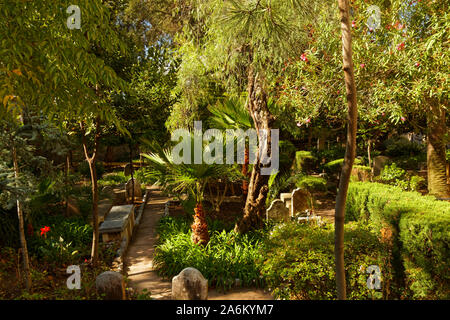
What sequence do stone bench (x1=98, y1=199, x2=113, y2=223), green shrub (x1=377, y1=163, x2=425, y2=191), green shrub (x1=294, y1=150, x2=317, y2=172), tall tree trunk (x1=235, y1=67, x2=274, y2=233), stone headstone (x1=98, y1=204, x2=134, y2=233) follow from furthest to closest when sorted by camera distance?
green shrub (x1=294, y1=150, x2=317, y2=172)
green shrub (x1=377, y1=163, x2=425, y2=191)
stone bench (x1=98, y1=199, x2=113, y2=223)
stone headstone (x1=98, y1=204, x2=134, y2=233)
tall tree trunk (x1=235, y1=67, x2=274, y2=233)

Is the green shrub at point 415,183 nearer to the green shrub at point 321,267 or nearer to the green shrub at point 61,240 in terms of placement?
the green shrub at point 321,267

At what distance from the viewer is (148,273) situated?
648 cm

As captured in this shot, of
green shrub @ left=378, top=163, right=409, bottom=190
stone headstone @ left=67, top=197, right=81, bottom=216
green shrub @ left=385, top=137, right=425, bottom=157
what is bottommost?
stone headstone @ left=67, top=197, right=81, bottom=216

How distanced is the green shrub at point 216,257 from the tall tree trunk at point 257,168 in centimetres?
31

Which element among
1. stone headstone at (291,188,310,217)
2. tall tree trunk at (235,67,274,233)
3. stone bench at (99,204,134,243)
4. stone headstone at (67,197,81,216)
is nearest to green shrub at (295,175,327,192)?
stone headstone at (291,188,310,217)

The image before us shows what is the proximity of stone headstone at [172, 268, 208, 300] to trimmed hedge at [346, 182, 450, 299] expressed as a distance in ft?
9.56

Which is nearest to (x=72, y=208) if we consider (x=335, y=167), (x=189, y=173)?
(x=189, y=173)

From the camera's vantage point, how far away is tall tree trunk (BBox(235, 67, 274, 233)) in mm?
7145

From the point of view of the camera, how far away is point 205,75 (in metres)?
A: 10.4

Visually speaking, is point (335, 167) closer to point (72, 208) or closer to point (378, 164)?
point (378, 164)

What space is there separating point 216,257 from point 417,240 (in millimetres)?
3506

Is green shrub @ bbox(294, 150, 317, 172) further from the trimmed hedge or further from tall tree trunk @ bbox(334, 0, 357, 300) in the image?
tall tree trunk @ bbox(334, 0, 357, 300)
